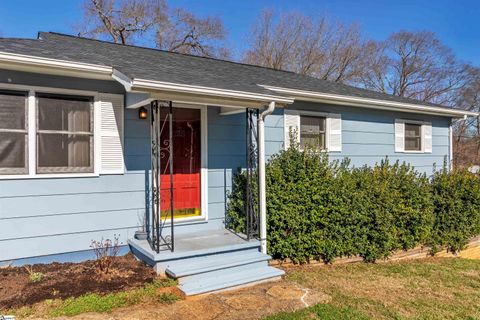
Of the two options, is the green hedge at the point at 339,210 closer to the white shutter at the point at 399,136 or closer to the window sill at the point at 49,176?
the white shutter at the point at 399,136

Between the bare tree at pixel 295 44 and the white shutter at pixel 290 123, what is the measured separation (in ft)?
44.5

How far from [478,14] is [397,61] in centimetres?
621

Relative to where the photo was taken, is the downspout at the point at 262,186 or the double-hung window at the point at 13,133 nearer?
the double-hung window at the point at 13,133

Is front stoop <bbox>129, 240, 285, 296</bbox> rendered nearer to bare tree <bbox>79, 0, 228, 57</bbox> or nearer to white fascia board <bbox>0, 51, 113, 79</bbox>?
white fascia board <bbox>0, 51, 113, 79</bbox>

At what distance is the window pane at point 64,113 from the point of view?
187 inches

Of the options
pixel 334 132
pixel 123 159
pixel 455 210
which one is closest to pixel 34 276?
pixel 123 159

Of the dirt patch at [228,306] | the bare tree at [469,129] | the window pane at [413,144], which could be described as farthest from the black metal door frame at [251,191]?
the bare tree at [469,129]

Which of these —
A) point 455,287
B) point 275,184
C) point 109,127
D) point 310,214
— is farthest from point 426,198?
point 109,127

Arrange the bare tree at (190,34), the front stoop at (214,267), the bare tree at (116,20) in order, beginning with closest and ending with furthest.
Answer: the front stoop at (214,267) < the bare tree at (116,20) < the bare tree at (190,34)

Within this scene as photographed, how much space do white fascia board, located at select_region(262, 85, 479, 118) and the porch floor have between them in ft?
9.23

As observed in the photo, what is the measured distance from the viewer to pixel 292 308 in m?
3.88

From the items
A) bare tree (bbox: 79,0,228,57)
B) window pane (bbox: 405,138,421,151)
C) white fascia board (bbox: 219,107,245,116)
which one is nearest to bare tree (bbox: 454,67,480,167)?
window pane (bbox: 405,138,421,151)

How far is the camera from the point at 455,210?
7094 millimetres

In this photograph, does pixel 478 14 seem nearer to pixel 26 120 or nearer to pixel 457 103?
pixel 457 103
